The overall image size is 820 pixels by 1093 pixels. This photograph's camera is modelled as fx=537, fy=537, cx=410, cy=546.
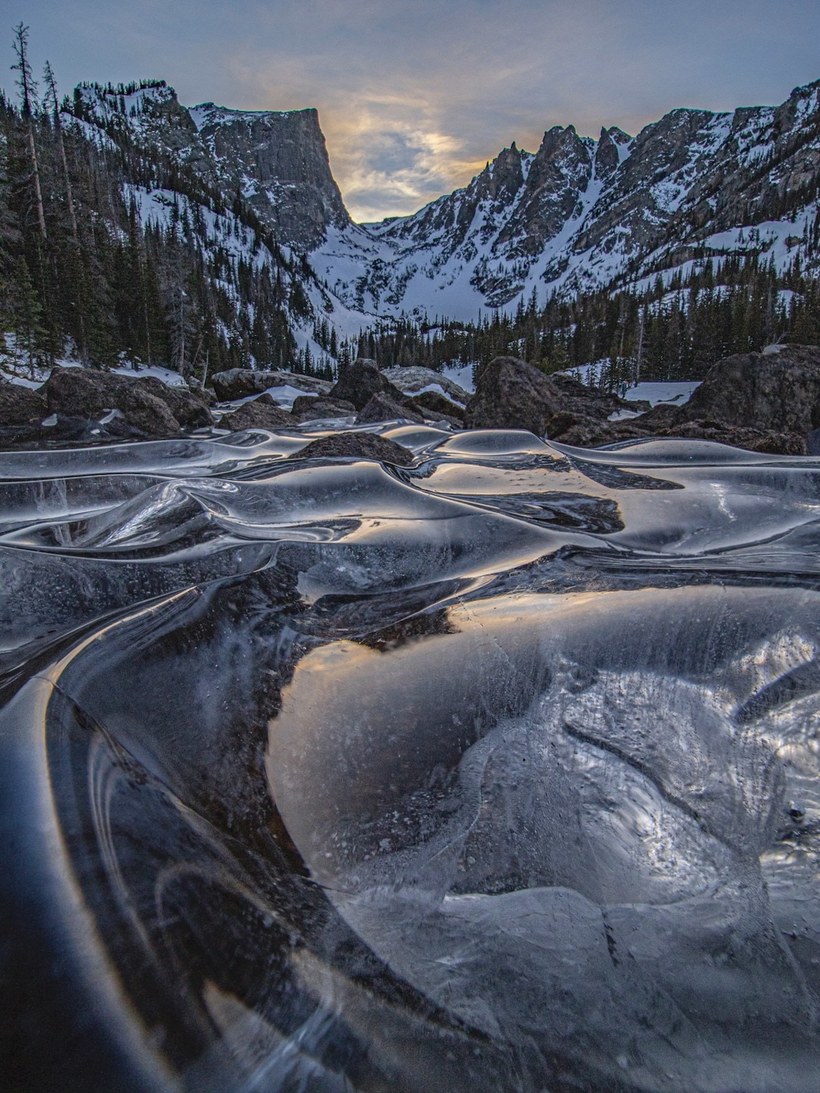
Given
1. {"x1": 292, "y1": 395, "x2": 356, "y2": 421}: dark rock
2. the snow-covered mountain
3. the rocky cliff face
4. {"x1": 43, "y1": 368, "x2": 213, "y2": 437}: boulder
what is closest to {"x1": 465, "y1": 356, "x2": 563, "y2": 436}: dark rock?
{"x1": 292, "y1": 395, "x2": 356, "y2": 421}: dark rock

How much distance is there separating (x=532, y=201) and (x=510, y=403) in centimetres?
19455

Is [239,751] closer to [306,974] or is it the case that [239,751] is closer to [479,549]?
[306,974]

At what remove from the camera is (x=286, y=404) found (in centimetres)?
1941

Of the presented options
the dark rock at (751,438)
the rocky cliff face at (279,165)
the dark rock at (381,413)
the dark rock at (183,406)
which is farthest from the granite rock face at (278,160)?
the dark rock at (751,438)

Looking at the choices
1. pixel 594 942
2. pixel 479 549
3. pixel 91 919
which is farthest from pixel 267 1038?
pixel 479 549

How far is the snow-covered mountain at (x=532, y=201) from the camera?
83.8 metres

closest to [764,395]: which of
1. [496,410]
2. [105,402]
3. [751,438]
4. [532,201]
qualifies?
[751,438]

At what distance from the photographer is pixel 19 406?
789 cm

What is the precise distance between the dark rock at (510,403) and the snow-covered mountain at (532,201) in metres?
75.8

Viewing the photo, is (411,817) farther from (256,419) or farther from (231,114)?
(231,114)

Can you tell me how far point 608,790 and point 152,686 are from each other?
929 millimetres

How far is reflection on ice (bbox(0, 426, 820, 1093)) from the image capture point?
536 millimetres

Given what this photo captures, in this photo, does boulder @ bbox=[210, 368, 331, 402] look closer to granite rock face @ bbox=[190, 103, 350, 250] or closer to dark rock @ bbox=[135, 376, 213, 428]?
dark rock @ bbox=[135, 376, 213, 428]

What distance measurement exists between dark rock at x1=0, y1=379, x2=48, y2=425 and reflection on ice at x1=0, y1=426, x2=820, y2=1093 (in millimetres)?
7576
